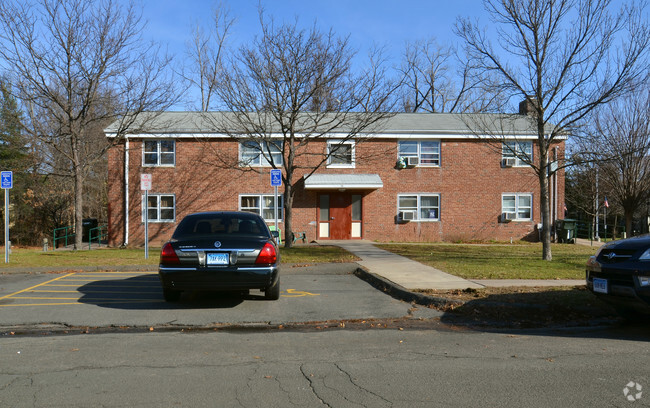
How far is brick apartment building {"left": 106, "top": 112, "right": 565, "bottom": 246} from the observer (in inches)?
880

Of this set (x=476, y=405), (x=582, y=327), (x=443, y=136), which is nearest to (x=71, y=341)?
(x=476, y=405)

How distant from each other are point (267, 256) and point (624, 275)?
4852 mm

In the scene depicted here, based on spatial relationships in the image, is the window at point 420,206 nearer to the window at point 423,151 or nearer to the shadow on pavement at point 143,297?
the window at point 423,151

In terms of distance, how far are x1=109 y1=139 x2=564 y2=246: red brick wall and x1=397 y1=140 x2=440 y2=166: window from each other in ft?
0.97

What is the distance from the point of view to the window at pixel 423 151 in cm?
2306

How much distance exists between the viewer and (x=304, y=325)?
693cm

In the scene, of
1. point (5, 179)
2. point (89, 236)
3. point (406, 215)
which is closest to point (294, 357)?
point (5, 179)

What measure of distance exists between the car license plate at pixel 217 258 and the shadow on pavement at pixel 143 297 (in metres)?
0.96

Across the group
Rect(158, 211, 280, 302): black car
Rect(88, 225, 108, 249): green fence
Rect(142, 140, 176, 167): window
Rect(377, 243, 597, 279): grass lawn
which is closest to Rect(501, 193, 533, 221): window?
Rect(377, 243, 597, 279): grass lawn

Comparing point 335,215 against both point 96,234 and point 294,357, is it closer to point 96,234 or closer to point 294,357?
point 96,234

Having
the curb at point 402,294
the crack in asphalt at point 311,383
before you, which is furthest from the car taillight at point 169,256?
the curb at point 402,294

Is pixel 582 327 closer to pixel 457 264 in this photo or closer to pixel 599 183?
pixel 457 264

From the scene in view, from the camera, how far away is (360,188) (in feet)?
71.3

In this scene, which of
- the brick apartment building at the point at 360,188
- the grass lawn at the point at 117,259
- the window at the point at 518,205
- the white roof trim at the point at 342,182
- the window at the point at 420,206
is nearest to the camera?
the grass lawn at the point at 117,259
